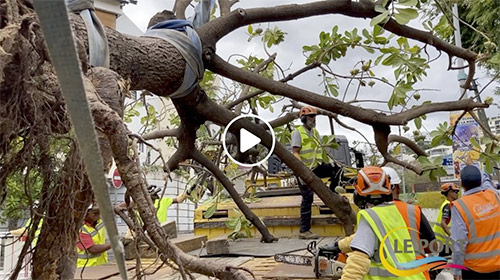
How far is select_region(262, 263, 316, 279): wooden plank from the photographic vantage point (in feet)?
11.4

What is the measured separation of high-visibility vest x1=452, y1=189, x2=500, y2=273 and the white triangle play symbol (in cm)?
194

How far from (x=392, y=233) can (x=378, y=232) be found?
4.5 inches

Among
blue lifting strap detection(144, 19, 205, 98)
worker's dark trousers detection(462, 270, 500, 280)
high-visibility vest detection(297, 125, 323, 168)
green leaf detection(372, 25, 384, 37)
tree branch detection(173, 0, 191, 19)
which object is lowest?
worker's dark trousers detection(462, 270, 500, 280)

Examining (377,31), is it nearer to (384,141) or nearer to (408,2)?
(384,141)

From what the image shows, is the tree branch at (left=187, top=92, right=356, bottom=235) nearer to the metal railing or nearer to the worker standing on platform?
the worker standing on platform

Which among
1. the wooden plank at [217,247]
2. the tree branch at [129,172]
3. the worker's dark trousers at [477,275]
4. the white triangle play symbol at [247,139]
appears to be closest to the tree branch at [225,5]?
the white triangle play symbol at [247,139]

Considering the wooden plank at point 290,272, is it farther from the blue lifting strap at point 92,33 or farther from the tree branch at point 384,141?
the blue lifting strap at point 92,33

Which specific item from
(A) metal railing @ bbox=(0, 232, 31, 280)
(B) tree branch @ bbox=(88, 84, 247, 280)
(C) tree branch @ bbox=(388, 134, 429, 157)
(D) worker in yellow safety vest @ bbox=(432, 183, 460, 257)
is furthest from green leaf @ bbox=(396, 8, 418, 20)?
(D) worker in yellow safety vest @ bbox=(432, 183, 460, 257)

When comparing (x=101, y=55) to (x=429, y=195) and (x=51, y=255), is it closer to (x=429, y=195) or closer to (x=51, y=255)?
(x=51, y=255)

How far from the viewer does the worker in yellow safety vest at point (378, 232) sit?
→ 248cm

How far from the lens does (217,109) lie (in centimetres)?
354

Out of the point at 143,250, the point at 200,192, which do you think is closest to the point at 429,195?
the point at 200,192

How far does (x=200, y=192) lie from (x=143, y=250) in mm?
3444

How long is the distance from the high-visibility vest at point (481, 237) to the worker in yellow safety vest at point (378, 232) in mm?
1398
